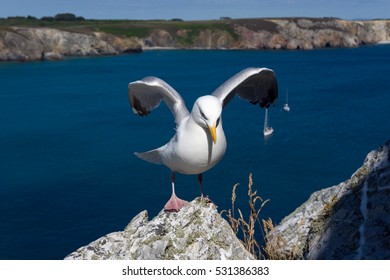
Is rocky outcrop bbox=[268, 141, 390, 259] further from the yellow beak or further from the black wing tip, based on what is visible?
the black wing tip

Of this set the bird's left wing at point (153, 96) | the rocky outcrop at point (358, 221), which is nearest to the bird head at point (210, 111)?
the bird's left wing at point (153, 96)

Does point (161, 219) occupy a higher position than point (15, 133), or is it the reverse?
point (161, 219)

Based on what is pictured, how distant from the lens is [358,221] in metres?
6.94

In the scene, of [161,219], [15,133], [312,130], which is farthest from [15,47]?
[161,219]

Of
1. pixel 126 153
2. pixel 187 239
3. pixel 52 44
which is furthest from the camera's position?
pixel 52 44

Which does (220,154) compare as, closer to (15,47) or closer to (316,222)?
(316,222)

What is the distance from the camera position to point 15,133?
193ft

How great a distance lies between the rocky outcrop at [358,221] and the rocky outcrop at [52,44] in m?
143

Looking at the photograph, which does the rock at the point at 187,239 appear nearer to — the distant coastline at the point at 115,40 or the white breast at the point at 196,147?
the white breast at the point at 196,147

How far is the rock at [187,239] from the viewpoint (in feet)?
22.9

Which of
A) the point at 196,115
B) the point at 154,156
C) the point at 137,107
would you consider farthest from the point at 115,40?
the point at 196,115

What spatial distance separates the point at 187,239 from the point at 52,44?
156 m

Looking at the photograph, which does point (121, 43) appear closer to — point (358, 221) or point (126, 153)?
point (126, 153)
